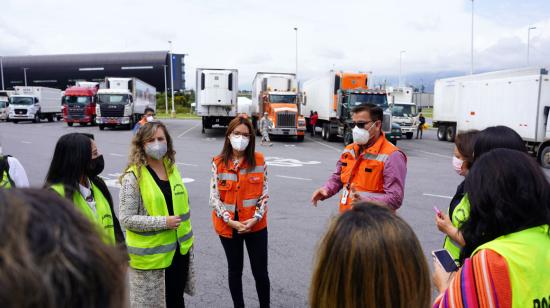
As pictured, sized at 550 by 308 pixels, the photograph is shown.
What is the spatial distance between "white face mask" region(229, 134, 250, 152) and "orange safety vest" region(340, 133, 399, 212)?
103 cm

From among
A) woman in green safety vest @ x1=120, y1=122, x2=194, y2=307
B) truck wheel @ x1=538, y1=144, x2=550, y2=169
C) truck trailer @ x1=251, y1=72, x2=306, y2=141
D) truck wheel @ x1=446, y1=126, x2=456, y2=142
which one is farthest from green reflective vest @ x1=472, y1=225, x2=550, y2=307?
truck wheel @ x1=446, y1=126, x2=456, y2=142

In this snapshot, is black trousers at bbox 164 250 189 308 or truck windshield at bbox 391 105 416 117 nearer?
black trousers at bbox 164 250 189 308

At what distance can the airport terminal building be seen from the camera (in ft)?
261

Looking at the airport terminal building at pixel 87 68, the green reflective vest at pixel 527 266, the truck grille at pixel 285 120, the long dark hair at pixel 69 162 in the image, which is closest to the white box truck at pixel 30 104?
the truck grille at pixel 285 120

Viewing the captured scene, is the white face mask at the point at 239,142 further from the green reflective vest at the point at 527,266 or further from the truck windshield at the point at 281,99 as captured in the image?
the truck windshield at the point at 281,99

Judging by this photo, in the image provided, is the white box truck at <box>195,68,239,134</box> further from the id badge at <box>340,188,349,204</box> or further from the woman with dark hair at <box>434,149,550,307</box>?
the woman with dark hair at <box>434,149,550,307</box>

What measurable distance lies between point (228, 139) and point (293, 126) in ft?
64.6

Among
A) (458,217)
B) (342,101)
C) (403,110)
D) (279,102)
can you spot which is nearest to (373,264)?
(458,217)

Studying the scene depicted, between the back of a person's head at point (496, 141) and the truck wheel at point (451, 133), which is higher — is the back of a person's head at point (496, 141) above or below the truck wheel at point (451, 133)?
above

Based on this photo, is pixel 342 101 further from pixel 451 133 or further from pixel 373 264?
pixel 373 264

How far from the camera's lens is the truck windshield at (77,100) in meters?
34.7

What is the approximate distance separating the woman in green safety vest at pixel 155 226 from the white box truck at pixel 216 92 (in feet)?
75.4

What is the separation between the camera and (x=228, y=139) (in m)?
4.28

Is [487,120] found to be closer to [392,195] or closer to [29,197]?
[392,195]
